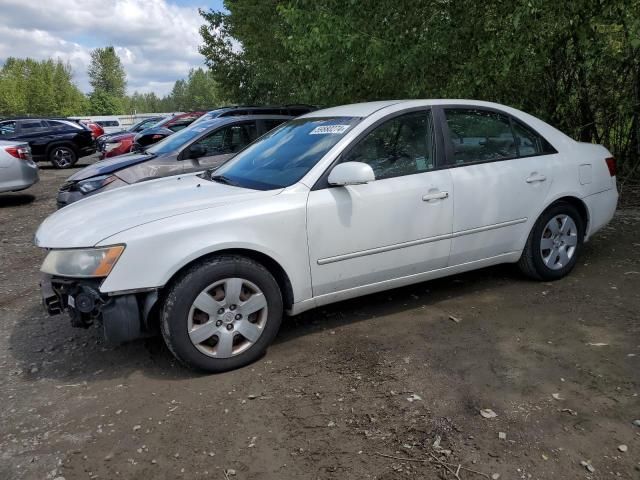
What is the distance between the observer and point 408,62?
7.34m

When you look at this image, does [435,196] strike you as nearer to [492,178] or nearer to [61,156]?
[492,178]

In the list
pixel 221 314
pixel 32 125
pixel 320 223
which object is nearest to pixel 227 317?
pixel 221 314

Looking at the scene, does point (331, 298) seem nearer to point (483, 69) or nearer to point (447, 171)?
point (447, 171)

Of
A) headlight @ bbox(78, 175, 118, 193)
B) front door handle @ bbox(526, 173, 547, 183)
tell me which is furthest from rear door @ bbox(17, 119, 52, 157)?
front door handle @ bbox(526, 173, 547, 183)

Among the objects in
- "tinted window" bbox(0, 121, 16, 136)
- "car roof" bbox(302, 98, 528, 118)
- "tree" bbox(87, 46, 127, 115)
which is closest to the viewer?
"car roof" bbox(302, 98, 528, 118)

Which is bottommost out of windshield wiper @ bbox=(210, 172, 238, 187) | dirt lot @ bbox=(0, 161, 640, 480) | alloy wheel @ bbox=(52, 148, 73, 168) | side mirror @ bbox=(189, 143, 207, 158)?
dirt lot @ bbox=(0, 161, 640, 480)

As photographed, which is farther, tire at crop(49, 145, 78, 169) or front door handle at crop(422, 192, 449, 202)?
tire at crop(49, 145, 78, 169)

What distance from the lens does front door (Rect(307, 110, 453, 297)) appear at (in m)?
3.72

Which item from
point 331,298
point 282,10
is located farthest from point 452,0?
point 331,298

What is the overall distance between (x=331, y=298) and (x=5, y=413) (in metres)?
2.08

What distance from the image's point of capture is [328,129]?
415 centimetres

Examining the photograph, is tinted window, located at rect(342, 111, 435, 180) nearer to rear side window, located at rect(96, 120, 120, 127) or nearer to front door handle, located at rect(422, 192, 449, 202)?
front door handle, located at rect(422, 192, 449, 202)

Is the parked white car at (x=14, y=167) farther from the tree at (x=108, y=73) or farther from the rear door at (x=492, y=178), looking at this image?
the tree at (x=108, y=73)

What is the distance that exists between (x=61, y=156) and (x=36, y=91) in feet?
202
